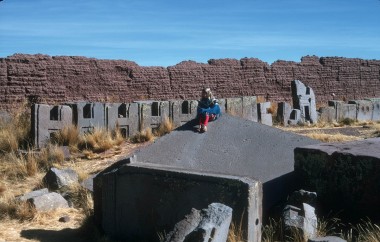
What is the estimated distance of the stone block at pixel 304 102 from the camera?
17.9 meters

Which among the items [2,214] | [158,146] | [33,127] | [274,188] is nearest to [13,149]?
[33,127]

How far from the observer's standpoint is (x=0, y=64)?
1583 cm

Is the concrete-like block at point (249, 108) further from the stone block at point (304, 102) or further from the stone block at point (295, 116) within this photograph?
the stone block at point (304, 102)

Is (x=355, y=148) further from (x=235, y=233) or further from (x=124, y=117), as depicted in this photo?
(x=124, y=117)

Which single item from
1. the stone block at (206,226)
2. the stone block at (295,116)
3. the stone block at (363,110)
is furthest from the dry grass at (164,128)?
the stone block at (363,110)

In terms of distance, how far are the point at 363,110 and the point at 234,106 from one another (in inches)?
282

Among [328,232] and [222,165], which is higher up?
[222,165]

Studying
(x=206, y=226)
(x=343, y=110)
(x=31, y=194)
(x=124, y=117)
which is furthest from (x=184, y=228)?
(x=343, y=110)

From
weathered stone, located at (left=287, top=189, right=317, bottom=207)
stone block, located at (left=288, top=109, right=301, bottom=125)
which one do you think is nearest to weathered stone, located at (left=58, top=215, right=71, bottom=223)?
weathered stone, located at (left=287, top=189, right=317, bottom=207)

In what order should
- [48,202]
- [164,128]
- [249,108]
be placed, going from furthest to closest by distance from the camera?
[249,108] < [164,128] < [48,202]

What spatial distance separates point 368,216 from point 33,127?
765 centimetres

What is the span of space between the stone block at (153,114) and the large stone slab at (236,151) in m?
4.97

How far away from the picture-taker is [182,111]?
1367cm

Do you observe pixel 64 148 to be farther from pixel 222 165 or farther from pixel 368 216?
pixel 368 216
